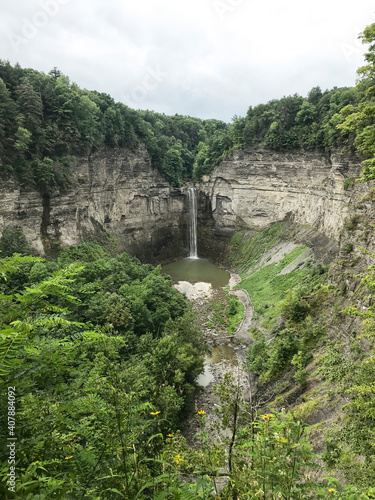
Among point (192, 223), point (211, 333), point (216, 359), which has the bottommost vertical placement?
point (216, 359)

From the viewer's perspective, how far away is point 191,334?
1970 cm

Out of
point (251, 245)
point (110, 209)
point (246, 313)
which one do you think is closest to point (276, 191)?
point (251, 245)

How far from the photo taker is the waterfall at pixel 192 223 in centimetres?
4941

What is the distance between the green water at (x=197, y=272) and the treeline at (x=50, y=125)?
18.2m

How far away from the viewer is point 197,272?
42.4 meters

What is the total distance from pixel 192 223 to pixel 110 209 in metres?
15.3

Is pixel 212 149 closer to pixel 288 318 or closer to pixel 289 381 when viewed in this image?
pixel 288 318

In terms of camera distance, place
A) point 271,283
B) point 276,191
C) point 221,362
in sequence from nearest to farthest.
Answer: point 221,362 → point 271,283 → point 276,191

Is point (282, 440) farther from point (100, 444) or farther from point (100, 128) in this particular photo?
point (100, 128)

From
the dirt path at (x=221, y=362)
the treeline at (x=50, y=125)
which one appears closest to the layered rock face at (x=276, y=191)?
the dirt path at (x=221, y=362)

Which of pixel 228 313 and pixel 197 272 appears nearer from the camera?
pixel 228 313

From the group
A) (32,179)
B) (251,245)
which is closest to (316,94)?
(251,245)

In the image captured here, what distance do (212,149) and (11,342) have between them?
4895 centimetres

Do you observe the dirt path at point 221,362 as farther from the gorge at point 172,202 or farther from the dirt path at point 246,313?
the gorge at point 172,202
